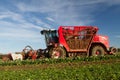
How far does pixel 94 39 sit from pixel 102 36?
0.95m

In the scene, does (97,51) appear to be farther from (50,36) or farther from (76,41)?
(50,36)

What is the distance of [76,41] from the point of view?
2483 cm

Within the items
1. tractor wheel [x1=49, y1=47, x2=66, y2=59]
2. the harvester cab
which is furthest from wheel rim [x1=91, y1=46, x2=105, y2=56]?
the harvester cab

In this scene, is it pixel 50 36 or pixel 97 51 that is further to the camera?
pixel 50 36

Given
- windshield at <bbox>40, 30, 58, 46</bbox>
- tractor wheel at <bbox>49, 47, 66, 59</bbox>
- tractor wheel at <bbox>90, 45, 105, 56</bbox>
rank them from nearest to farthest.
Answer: tractor wheel at <bbox>49, 47, 66, 59</bbox>, tractor wheel at <bbox>90, 45, 105, 56</bbox>, windshield at <bbox>40, 30, 58, 46</bbox>

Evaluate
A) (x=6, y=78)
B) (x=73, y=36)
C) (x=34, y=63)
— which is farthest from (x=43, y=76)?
(x=73, y=36)

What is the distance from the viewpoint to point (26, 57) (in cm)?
2538

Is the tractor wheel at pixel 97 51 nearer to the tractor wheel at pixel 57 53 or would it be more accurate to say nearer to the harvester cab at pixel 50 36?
the tractor wheel at pixel 57 53

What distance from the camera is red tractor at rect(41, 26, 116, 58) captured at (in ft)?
80.6

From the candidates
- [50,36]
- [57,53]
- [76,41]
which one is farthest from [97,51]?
[50,36]

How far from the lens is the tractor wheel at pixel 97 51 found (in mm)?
24750

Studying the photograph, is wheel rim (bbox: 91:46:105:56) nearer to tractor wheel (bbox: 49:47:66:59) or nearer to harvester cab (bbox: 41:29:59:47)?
tractor wheel (bbox: 49:47:66:59)

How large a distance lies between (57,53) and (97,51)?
3.71 metres

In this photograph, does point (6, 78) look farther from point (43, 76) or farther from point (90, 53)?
point (90, 53)
